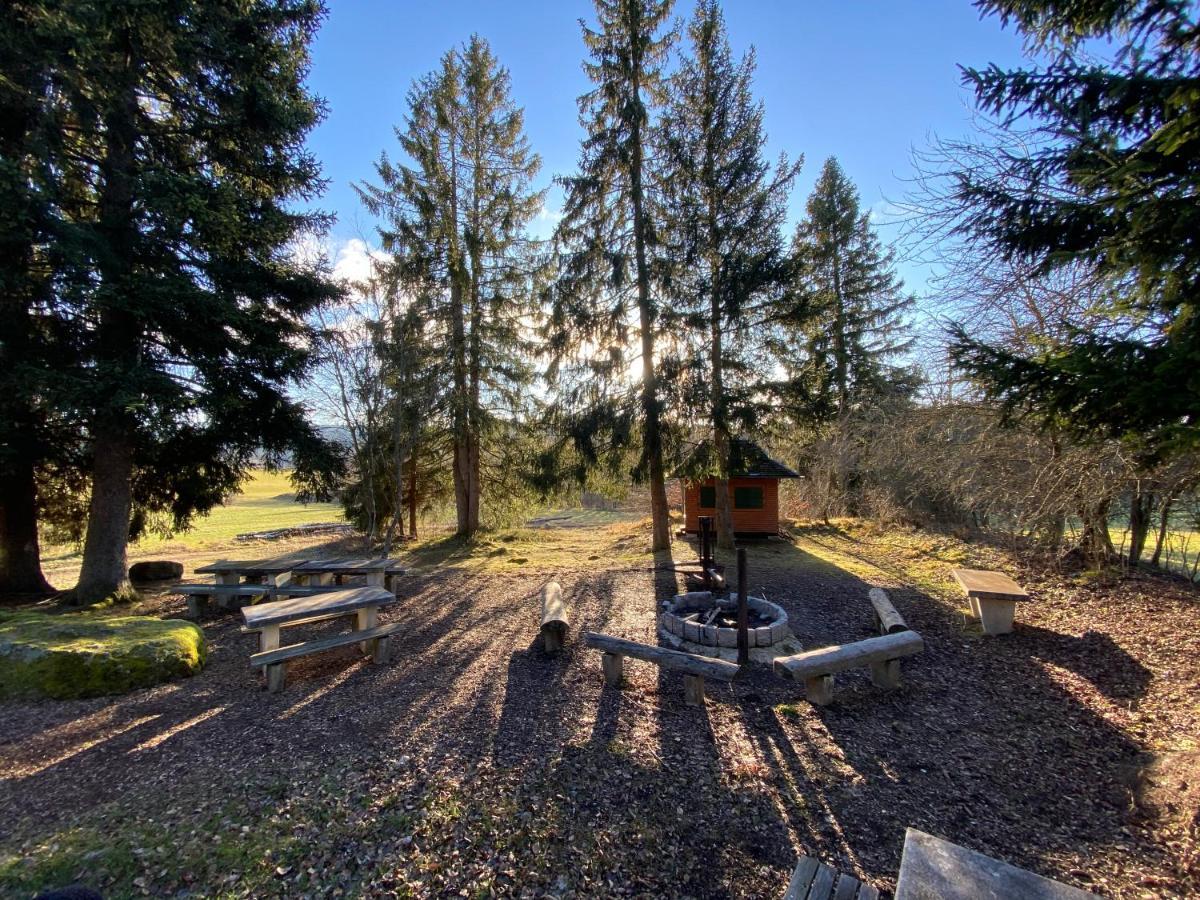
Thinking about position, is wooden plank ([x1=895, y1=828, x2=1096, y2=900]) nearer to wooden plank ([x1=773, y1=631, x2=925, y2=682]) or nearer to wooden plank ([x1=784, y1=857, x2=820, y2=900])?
wooden plank ([x1=784, y1=857, x2=820, y2=900])

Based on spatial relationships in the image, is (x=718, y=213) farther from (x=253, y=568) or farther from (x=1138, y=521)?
(x=253, y=568)

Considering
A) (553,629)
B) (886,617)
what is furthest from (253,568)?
(886,617)

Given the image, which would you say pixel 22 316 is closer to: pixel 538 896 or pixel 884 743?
pixel 538 896

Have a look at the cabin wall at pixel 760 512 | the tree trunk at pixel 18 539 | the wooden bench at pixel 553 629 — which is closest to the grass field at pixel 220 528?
the tree trunk at pixel 18 539

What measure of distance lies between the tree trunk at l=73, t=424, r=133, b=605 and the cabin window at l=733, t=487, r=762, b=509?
1370cm

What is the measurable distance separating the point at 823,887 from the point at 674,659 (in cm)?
248

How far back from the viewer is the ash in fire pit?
5.85 metres

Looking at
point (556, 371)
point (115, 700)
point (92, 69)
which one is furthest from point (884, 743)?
point (92, 69)

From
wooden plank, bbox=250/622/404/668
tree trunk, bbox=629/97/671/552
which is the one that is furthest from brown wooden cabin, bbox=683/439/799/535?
wooden plank, bbox=250/622/404/668

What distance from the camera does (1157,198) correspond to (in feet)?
10.7

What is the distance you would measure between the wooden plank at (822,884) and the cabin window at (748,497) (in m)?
13.0

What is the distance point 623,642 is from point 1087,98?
19.6 ft

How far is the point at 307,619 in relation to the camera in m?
5.55

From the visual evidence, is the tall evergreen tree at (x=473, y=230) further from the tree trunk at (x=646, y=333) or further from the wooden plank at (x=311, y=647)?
the wooden plank at (x=311, y=647)
